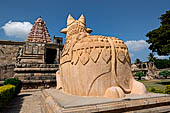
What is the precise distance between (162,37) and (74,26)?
14.8 m

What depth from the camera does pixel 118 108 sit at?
8.57 ft

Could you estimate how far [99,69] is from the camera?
348cm

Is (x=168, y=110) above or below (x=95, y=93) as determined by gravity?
below

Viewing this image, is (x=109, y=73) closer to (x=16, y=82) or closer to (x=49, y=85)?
(x=16, y=82)

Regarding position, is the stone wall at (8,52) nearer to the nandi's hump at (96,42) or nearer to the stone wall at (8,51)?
the stone wall at (8,51)

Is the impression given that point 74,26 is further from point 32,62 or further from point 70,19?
point 32,62

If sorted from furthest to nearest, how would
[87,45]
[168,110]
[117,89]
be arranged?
1. [87,45]
2. [117,89]
3. [168,110]

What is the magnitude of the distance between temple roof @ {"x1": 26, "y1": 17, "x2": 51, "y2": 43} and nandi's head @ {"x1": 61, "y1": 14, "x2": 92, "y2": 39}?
20.2m

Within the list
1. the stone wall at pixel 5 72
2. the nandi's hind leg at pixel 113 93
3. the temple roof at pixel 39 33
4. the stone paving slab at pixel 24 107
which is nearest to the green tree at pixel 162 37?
the nandi's hind leg at pixel 113 93

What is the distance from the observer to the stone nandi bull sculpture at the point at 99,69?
3.44 metres

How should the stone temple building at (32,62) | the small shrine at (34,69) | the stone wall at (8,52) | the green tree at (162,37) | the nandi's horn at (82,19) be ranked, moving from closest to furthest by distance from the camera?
the nandi's horn at (82,19) → the small shrine at (34,69) → the stone temple building at (32,62) → the green tree at (162,37) → the stone wall at (8,52)

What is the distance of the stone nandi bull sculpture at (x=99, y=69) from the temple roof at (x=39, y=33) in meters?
22.2

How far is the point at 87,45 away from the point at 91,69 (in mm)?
778

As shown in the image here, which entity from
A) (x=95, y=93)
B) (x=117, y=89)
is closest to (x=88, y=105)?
(x=95, y=93)
